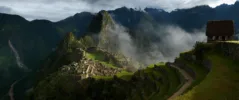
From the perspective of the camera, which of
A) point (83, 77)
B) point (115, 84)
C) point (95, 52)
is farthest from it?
point (95, 52)

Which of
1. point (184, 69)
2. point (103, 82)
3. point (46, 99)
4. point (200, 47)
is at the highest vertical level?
point (200, 47)

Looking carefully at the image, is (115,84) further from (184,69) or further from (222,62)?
(222,62)

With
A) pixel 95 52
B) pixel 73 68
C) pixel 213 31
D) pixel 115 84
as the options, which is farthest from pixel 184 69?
pixel 95 52

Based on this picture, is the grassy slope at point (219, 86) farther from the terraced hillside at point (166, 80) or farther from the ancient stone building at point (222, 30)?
the ancient stone building at point (222, 30)

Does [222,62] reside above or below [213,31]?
below

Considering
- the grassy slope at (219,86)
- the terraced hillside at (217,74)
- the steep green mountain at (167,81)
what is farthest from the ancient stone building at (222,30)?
the grassy slope at (219,86)

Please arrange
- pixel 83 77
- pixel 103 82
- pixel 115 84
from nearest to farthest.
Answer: pixel 115 84
pixel 103 82
pixel 83 77

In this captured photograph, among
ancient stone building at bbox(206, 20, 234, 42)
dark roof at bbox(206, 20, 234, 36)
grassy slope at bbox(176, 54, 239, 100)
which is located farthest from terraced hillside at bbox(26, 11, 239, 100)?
dark roof at bbox(206, 20, 234, 36)

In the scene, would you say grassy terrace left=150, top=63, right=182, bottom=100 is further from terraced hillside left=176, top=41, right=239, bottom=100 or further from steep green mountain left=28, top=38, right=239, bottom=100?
terraced hillside left=176, top=41, right=239, bottom=100

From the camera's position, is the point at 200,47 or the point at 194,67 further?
the point at 200,47
